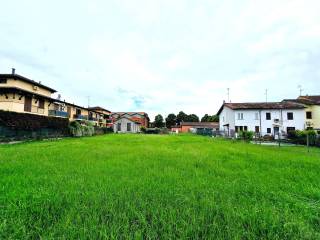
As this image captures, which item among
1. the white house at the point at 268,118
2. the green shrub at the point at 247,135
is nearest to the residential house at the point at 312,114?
the white house at the point at 268,118

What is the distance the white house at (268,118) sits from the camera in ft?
94.8

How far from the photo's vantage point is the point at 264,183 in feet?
12.6

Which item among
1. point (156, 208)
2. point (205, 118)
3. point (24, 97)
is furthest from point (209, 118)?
point (156, 208)

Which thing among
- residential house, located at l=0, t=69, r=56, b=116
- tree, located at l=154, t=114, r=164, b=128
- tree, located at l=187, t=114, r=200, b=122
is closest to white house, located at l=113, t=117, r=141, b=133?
residential house, located at l=0, t=69, r=56, b=116

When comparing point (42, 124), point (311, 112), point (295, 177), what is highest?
point (311, 112)

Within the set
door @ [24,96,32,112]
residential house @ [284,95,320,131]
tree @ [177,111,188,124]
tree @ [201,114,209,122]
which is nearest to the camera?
door @ [24,96,32,112]

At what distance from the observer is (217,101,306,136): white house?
2889 centimetres

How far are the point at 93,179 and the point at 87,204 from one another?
1.27 m

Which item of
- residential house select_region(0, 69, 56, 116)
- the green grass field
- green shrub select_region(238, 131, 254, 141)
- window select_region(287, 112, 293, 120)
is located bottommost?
the green grass field

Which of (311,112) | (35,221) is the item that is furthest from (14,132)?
(311,112)

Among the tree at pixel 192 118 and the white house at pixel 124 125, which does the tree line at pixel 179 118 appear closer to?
the tree at pixel 192 118

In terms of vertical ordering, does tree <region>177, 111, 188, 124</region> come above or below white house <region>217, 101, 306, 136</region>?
above

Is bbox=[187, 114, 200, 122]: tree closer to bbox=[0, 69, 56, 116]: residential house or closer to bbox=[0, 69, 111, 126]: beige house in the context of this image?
bbox=[0, 69, 111, 126]: beige house

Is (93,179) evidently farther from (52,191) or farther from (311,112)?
(311,112)
